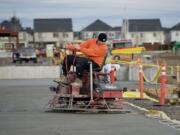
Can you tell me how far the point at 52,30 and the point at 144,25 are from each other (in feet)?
80.4

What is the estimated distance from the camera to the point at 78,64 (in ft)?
47.1

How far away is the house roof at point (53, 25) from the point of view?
143250mm

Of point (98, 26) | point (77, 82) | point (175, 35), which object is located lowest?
point (77, 82)

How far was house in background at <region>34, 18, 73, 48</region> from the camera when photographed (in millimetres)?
142875

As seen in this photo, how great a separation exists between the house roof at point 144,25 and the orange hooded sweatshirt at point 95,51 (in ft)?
436

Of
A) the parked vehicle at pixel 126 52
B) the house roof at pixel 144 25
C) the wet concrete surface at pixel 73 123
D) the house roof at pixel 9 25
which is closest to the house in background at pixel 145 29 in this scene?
the house roof at pixel 144 25

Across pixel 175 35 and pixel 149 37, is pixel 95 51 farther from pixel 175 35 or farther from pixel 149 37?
pixel 175 35

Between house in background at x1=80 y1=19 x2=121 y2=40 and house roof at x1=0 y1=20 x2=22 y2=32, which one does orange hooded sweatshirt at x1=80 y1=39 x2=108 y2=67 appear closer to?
house roof at x1=0 y1=20 x2=22 y2=32

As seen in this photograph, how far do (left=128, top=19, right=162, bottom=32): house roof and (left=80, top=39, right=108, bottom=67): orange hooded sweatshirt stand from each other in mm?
132991

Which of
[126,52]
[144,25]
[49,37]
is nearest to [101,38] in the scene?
[126,52]

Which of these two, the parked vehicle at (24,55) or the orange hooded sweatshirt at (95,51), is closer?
the orange hooded sweatshirt at (95,51)

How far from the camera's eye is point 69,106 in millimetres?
14164

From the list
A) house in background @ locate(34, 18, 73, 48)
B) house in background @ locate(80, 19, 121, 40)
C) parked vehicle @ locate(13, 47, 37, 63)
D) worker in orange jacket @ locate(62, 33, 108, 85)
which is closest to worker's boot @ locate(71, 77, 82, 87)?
worker in orange jacket @ locate(62, 33, 108, 85)

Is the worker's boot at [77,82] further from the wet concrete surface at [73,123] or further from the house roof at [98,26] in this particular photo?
the house roof at [98,26]
